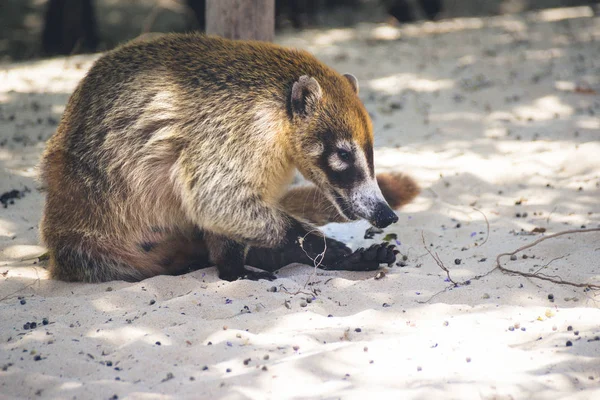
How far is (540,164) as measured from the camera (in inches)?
237

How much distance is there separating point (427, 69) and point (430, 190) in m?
3.33

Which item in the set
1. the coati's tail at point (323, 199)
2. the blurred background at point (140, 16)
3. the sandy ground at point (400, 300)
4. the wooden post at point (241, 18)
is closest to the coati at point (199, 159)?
the sandy ground at point (400, 300)

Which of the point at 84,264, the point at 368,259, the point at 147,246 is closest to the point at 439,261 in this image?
the point at 368,259

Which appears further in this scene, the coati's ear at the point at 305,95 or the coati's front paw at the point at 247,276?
the coati's front paw at the point at 247,276

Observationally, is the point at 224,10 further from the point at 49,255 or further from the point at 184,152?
the point at 49,255

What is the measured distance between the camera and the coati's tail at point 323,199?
4918mm

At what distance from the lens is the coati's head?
4250 millimetres

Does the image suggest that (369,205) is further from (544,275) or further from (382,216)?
(544,275)

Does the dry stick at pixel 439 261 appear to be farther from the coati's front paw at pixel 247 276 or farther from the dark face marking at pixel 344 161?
A: the coati's front paw at pixel 247 276

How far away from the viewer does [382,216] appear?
4250 mm

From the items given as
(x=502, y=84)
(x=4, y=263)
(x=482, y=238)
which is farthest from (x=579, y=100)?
(x=4, y=263)

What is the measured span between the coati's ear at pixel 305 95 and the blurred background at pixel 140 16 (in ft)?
20.6

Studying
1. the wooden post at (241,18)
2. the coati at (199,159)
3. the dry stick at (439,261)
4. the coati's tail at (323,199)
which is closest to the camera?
the dry stick at (439,261)

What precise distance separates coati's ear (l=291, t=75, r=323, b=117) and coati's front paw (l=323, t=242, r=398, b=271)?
1026 millimetres
